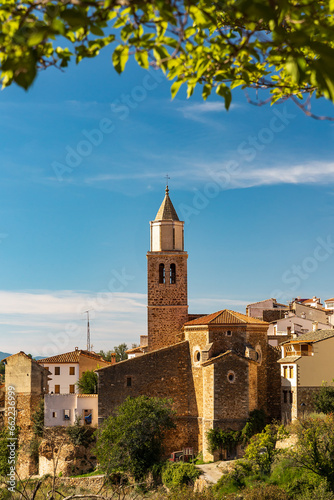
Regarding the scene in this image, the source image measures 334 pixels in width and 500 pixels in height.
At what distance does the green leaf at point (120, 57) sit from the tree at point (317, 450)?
76.1 feet

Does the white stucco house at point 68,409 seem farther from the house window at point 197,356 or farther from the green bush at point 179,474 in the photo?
the green bush at point 179,474

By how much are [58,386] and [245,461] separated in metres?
18.2

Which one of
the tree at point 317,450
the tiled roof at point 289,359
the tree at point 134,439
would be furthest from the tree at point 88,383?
the tree at point 317,450

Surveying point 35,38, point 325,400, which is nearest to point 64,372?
point 325,400

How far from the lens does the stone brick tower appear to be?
36562mm

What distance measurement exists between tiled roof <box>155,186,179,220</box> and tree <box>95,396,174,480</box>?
40.3ft

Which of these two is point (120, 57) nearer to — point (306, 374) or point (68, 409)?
point (306, 374)

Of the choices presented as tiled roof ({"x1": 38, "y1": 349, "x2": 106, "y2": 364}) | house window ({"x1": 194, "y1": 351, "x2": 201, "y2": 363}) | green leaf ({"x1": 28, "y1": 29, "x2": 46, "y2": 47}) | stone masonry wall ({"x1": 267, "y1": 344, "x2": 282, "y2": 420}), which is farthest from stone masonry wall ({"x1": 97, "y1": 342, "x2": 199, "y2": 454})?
green leaf ({"x1": 28, "y1": 29, "x2": 46, "y2": 47})

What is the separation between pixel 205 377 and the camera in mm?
31625

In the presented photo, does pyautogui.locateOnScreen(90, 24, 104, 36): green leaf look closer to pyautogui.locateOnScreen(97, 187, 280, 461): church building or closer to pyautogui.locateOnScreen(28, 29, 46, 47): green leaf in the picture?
pyautogui.locateOnScreen(28, 29, 46, 47): green leaf

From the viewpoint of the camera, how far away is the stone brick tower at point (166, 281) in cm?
3656

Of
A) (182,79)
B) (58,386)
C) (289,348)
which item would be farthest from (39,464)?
(182,79)

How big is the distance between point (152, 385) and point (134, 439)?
157 inches

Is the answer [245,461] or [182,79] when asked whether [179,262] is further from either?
[182,79]
